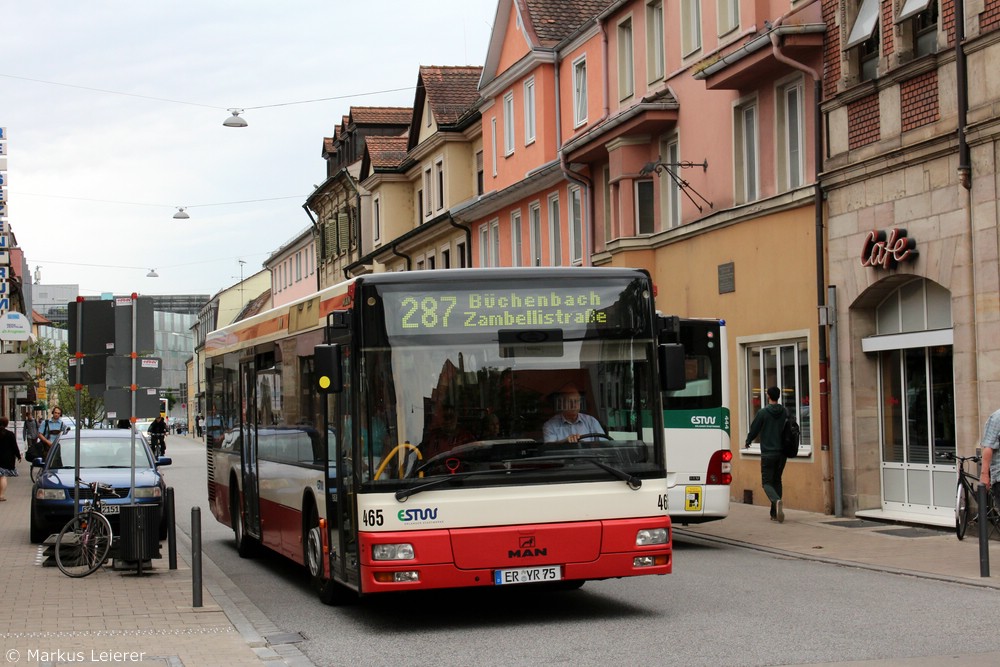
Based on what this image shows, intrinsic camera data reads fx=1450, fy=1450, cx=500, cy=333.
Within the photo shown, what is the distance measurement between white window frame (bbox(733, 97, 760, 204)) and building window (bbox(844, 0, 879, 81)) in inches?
138

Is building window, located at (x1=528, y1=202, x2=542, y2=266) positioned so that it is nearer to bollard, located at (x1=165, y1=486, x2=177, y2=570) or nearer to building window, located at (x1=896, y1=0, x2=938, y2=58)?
building window, located at (x1=896, y1=0, x2=938, y2=58)

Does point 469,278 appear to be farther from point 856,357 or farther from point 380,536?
point 856,357

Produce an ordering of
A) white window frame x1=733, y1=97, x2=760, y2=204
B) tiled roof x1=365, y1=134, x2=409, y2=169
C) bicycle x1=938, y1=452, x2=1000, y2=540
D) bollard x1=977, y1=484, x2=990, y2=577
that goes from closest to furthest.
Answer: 1. bollard x1=977, y1=484, x2=990, y2=577
2. bicycle x1=938, y1=452, x2=1000, y2=540
3. white window frame x1=733, y1=97, x2=760, y2=204
4. tiled roof x1=365, y1=134, x2=409, y2=169

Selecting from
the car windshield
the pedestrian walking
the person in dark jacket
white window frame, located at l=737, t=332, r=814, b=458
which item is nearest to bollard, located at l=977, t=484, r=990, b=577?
the person in dark jacket

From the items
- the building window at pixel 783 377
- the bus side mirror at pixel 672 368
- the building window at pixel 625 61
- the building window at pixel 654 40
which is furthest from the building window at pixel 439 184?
the bus side mirror at pixel 672 368

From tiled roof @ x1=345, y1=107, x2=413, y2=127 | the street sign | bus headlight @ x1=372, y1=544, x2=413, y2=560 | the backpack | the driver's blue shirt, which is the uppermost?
tiled roof @ x1=345, y1=107, x2=413, y2=127

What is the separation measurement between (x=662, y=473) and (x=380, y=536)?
2219 mm

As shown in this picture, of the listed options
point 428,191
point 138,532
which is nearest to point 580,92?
point 428,191

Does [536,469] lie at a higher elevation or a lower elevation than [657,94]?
lower

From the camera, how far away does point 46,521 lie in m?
19.5

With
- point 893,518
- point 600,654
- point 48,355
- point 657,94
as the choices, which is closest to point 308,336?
point 600,654

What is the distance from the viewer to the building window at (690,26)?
26766 mm

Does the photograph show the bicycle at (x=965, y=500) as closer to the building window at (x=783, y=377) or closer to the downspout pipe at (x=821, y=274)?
the downspout pipe at (x=821, y=274)

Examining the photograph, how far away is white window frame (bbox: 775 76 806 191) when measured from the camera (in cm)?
2267
